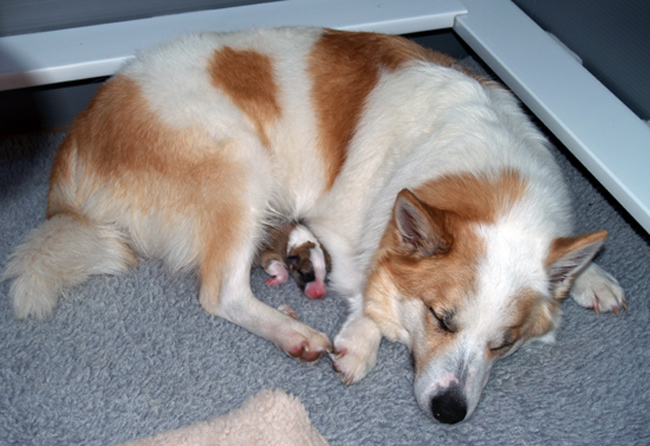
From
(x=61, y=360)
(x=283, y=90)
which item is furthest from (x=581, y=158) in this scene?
(x=61, y=360)

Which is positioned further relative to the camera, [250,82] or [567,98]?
[567,98]

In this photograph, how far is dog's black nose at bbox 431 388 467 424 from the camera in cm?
187

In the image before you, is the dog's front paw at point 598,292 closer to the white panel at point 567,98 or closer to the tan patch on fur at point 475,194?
the white panel at point 567,98

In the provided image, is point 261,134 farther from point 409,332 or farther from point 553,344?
point 553,344

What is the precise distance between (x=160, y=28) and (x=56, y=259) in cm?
131

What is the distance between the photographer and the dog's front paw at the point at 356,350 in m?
2.15

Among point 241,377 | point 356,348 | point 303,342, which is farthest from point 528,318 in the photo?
point 241,377

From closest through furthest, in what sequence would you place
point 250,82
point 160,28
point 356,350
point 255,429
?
point 255,429 → point 356,350 → point 250,82 → point 160,28

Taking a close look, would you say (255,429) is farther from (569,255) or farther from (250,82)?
(250,82)

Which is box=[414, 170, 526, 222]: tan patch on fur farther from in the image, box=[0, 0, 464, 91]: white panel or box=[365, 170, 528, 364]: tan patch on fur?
box=[0, 0, 464, 91]: white panel

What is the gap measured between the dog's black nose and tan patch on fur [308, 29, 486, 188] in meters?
1.00

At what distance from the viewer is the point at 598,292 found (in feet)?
7.85

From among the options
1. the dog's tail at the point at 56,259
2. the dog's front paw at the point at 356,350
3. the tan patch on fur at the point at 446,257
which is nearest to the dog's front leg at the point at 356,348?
the dog's front paw at the point at 356,350

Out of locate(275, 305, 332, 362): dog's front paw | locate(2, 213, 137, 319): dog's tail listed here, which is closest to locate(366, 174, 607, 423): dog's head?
locate(275, 305, 332, 362): dog's front paw
